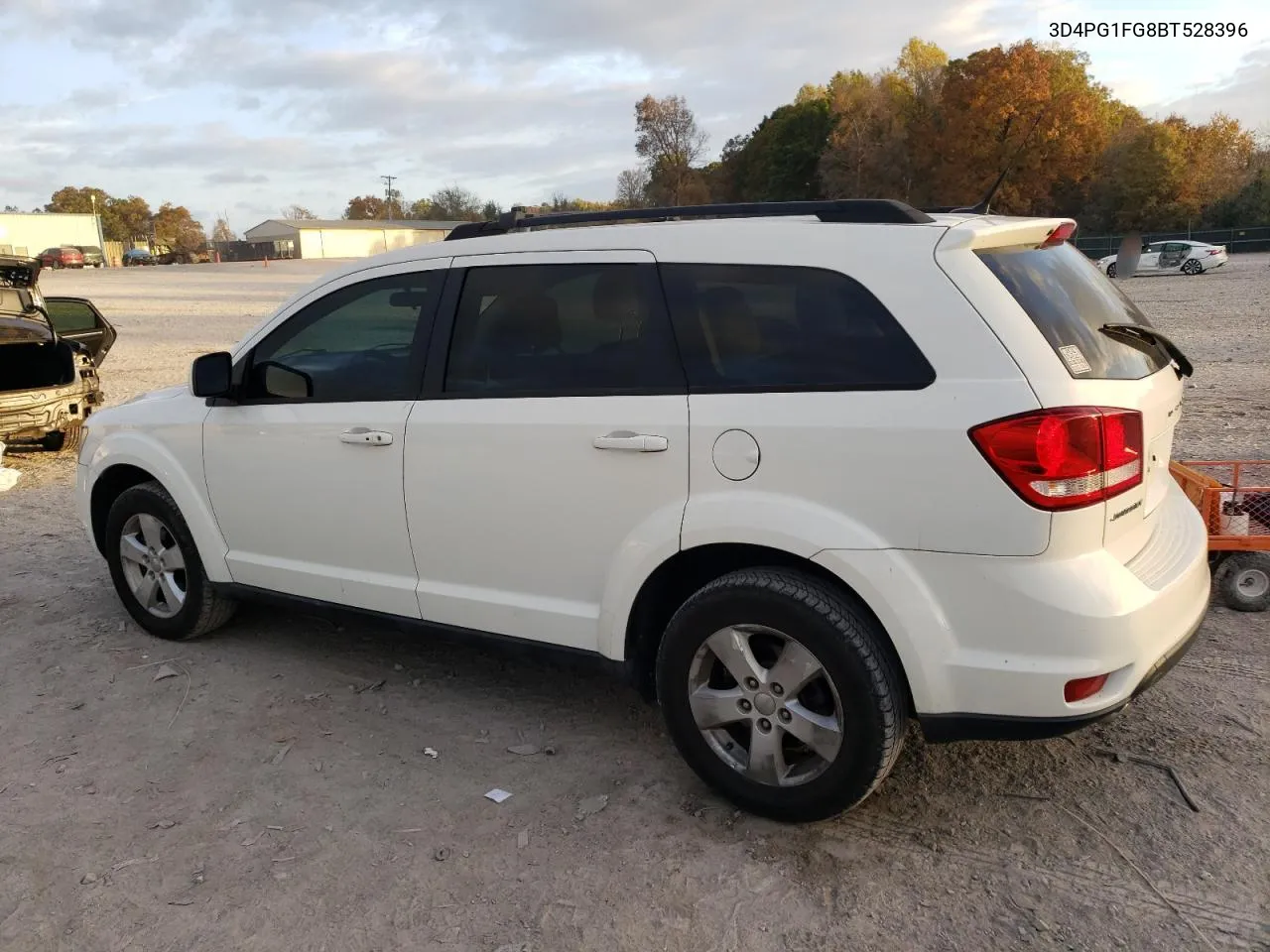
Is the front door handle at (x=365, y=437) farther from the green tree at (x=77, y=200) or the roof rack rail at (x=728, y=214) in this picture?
the green tree at (x=77, y=200)

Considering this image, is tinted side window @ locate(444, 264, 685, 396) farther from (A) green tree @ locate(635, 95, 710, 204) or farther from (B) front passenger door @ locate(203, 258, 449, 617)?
(A) green tree @ locate(635, 95, 710, 204)

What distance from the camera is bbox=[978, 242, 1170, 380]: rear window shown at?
111 inches

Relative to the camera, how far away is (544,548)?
3467mm

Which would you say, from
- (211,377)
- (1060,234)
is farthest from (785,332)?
(211,377)

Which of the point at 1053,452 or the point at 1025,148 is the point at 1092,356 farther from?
the point at 1025,148

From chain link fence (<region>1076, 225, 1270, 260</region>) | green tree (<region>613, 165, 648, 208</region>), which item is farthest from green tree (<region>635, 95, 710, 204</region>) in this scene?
chain link fence (<region>1076, 225, 1270, 260</region>)

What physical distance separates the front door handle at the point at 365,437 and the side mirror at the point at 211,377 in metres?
0.72

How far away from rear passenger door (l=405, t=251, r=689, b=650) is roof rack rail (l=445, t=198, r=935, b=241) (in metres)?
0.28

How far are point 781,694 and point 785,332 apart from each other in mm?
1096

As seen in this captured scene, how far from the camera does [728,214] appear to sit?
3.40m

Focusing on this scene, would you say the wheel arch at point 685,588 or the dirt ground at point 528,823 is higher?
the wheel arch at point 685,588

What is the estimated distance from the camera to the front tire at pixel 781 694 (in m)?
2.89

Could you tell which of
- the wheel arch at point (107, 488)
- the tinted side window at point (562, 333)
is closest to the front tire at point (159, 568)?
the wheel arch at point (107, 488)

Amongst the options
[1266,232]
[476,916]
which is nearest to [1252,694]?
[476,916]
